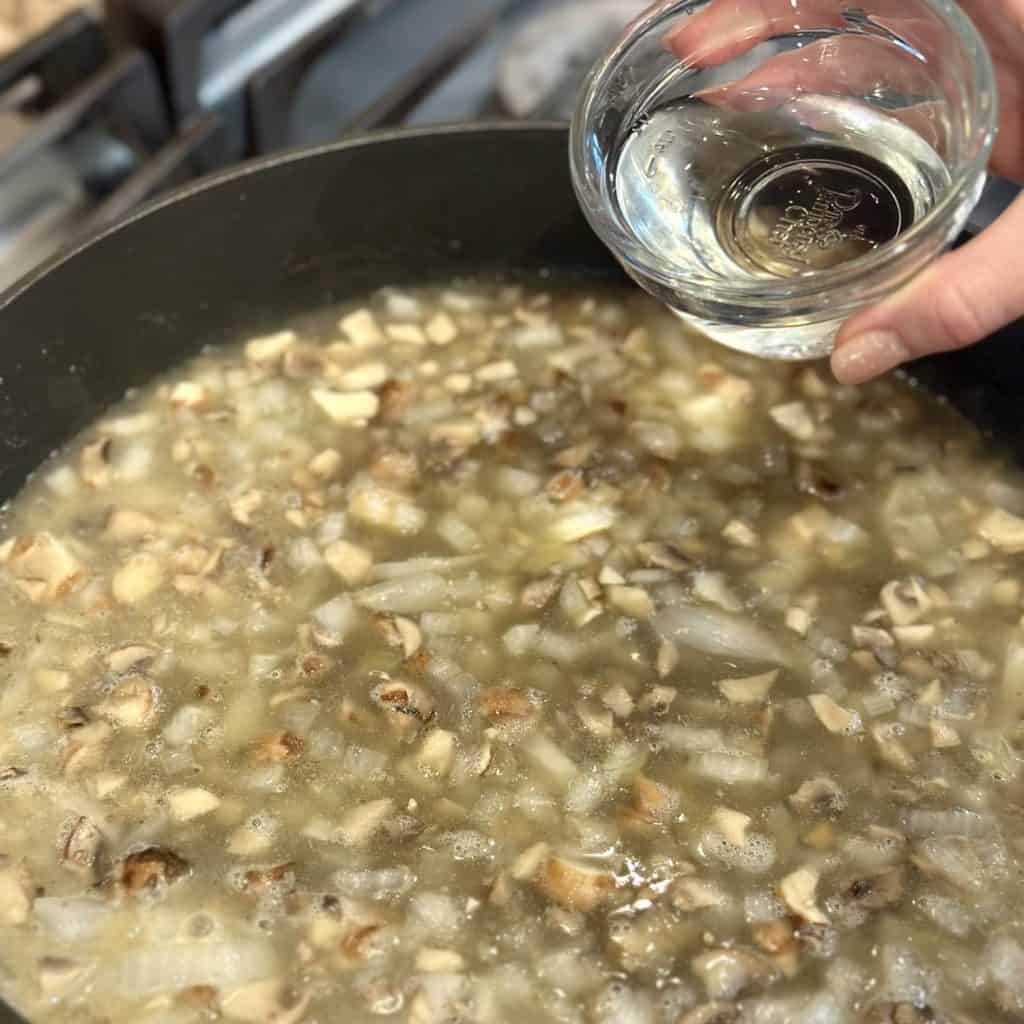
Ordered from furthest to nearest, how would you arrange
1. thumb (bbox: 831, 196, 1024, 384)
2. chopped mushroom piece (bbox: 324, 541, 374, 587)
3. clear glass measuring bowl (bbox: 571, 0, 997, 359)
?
chopped mushroom piece (bbox: 324, 541, 374, 587) → clear glass measuring bowl (bbox: 571, 0, 997, 359) → thumb (bbox: 831, 196, 1024, 384)

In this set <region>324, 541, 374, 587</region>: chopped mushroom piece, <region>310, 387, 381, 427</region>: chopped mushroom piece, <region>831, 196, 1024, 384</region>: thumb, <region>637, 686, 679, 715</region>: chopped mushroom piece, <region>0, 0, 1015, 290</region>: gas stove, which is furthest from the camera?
<region>0, 0, 1015, 290</region>: gas stove

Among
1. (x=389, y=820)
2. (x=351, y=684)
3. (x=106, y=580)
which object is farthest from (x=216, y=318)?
(x=389, y=820)

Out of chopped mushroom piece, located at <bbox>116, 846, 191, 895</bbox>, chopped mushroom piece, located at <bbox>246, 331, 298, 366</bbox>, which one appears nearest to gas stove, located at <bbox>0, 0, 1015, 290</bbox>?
chopped mushroom piece, located at <bbox>246, 331, 298, 366</bbox>

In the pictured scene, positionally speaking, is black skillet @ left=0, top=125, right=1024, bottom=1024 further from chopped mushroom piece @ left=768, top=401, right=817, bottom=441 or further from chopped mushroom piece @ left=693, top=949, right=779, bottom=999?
chopped mushroom piece @ left=693, top=949, right=779, bottom=999

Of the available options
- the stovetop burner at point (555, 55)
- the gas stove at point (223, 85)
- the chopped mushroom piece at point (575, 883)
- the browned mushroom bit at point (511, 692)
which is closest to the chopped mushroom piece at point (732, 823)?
the browned mushroom bit at point (511, 692)

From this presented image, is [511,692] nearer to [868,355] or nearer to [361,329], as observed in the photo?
[868,355]

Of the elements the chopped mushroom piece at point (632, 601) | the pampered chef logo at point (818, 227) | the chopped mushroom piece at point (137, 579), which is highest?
the pampered chef logo at point (818, 227)

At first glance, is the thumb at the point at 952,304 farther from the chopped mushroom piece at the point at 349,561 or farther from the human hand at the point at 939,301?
the chopped mushroom piece at the point at 349,561
